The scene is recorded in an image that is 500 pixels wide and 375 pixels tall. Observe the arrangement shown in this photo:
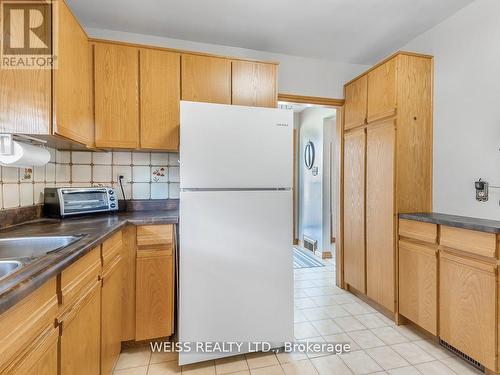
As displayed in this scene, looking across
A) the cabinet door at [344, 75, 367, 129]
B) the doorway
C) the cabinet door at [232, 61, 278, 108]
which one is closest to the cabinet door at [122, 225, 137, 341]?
the cabinet door at [232, 61, 278, 108]

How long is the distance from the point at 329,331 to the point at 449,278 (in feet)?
3.06

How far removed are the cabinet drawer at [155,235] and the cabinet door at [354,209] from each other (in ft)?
5.85

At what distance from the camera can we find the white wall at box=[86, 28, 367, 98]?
2531 mm

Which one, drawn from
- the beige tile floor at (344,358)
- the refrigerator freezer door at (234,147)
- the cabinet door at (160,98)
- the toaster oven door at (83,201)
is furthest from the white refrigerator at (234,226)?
the toaster oven door at (83,201)

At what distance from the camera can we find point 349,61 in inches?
112

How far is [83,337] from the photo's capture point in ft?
3.79

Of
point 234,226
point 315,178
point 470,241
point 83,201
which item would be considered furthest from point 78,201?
point 315,178

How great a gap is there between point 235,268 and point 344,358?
96 centimetres

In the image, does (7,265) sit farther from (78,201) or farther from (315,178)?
(315,178)

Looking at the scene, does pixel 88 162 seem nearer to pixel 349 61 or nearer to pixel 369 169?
pixel 369 169

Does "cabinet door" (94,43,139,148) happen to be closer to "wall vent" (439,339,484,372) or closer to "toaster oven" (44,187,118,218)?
"toaster oven" (44,187,118,218)

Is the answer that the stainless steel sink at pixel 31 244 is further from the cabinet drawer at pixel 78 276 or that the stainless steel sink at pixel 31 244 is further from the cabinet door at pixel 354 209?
the cabinet door at pixel 354 209

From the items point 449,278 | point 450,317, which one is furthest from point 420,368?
point 449,278

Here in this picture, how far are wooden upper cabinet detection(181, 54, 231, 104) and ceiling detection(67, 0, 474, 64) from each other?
1.09 ft
